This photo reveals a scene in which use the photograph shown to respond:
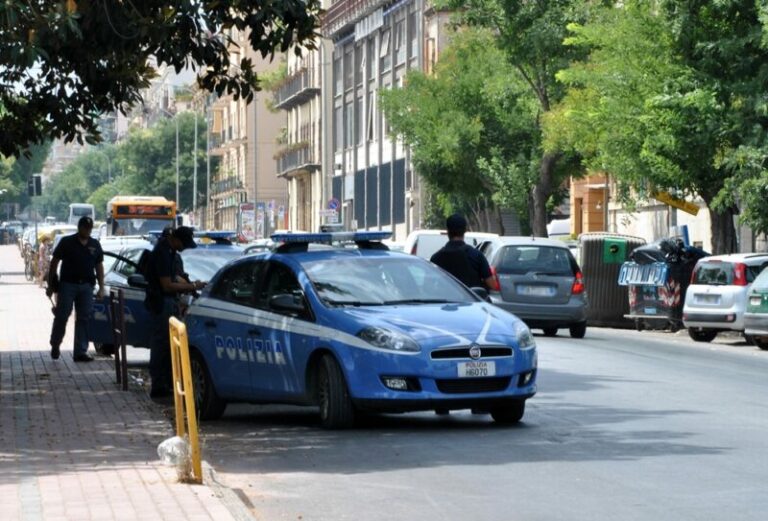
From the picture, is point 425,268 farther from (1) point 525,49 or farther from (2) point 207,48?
(1) point 525,49

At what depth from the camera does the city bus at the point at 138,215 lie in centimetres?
6469

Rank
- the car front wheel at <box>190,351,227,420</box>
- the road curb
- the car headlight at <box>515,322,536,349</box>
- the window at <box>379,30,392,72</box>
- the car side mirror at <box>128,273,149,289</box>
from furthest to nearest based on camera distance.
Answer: the window at <box>379,30,392,72</box>, the car side mirror at <box>128,273,149,289</box>, the car front wheel at <box>190,351,227,420</box>, the car headlight at <box>515,322,536,349</box>, the road curb

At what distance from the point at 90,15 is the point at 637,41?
23.8m

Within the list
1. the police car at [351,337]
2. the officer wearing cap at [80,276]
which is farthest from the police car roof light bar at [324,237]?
the officer wearing cap at [80,276]

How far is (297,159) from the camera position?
10275 centimetres

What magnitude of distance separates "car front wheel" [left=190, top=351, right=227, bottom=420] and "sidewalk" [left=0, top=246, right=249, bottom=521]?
378 mm

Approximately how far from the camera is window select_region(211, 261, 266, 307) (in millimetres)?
16016

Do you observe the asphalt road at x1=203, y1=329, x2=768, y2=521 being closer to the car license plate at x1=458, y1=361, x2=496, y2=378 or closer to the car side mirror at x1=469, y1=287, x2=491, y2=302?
the car license plate at x1=458, y1=361, x2=496, y2=378

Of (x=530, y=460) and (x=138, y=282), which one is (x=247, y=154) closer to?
(x=138, y=282)

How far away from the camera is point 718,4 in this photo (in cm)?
3512

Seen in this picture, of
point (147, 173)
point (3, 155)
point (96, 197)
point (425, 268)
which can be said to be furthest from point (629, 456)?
point (96, 197)

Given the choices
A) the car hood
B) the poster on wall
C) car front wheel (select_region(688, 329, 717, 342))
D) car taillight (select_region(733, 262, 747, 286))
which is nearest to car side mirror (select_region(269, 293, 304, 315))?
the car hood

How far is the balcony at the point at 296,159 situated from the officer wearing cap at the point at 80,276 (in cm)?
7336

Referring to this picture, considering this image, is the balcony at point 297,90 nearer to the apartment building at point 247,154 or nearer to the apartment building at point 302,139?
the apartment building at point 302,139
